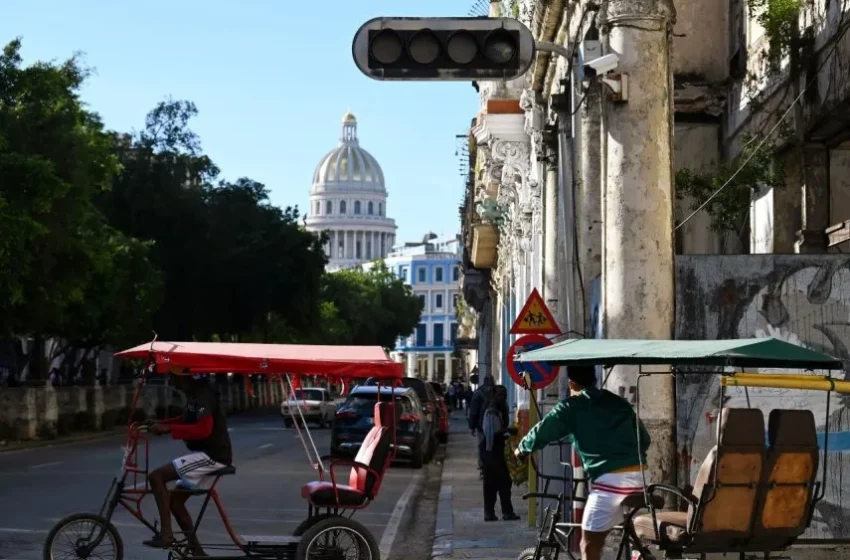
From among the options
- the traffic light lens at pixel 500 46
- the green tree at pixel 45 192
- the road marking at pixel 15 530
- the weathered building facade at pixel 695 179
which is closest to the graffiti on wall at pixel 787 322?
the weathered building facade at pixel 695 179

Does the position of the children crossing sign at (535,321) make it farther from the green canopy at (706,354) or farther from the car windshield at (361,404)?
the car windshield at (361,404)

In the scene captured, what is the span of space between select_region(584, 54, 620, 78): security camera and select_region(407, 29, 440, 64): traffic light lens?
2.00 m

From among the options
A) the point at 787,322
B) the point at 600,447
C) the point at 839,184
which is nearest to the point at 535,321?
the point at 839,184

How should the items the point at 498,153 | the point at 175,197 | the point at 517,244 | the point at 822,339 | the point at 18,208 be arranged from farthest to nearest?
1. the point at 175,197
2. the point at 18,208
3. the point at 517,244
4. the point at 498,153
5. the point at 822,339

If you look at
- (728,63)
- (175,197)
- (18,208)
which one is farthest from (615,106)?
(175,197)

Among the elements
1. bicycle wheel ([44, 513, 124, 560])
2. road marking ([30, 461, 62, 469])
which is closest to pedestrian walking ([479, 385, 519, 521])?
bicycle wheel ([44, 513, 124, 560])

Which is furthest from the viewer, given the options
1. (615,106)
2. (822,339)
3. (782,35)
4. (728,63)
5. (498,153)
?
(498,153)

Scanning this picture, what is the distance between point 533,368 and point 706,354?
7.29 m

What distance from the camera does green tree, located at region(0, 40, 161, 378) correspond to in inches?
1458

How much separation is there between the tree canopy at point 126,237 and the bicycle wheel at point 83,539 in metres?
24.1

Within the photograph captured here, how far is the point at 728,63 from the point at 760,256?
7.77 meters

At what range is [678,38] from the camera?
21219 millimetres

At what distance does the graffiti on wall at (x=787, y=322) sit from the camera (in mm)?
13133

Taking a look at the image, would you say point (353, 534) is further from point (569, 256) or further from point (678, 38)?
point (678, 38)
